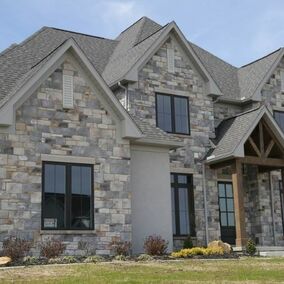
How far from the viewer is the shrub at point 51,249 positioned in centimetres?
1598

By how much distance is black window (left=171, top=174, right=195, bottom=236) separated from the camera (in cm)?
2152

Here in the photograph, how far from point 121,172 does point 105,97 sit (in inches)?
100

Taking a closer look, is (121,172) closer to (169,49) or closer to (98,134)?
(98,134)

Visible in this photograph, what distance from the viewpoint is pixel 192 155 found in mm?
22406

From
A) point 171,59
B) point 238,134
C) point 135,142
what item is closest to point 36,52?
point 171,59

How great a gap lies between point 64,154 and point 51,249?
3051 mm

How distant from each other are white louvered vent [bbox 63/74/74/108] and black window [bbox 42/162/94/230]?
199 cm

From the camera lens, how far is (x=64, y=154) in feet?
56.7

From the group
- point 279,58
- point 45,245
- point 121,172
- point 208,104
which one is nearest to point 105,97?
point 121,172

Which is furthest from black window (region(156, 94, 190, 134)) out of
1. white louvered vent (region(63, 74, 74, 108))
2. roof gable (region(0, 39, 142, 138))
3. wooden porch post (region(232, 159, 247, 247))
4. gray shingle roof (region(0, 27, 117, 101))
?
white louvered vent (region(63, 74, 74, 108))

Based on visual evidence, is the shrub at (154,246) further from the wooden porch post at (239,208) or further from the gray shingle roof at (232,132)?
the gray shingle roof at (232,132)

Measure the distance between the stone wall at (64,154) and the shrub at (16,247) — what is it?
0.26 metres

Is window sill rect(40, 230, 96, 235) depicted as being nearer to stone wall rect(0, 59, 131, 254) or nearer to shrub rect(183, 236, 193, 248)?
stone wall rect(0, 59, 131, 254)

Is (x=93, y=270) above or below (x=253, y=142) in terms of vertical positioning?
below
